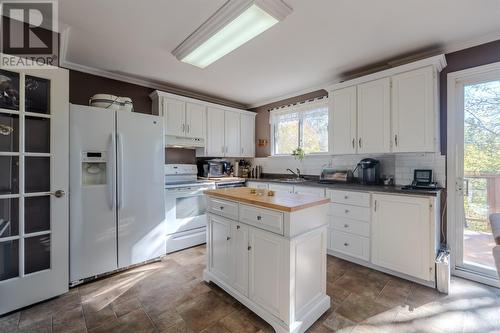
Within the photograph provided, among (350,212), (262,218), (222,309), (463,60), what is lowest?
(222,309)

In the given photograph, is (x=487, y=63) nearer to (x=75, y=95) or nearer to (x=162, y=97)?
(x=162, y=97)

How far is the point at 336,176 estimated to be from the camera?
10.5 ft

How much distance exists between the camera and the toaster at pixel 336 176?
10.3ft

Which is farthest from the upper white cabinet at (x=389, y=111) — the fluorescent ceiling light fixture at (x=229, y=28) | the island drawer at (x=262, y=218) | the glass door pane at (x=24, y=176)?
the glass door pane at (x=24, y=176)

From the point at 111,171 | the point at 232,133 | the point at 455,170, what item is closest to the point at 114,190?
the point at 111,171

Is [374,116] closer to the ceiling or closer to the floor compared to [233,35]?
closer to the floor

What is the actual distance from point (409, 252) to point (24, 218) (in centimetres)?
360

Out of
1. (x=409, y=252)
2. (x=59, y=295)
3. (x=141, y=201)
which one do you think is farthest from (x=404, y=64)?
(x=59, y=295)

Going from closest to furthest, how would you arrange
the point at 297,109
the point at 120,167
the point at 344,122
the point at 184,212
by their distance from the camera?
the point at 120,167
the point at 344,122
the point at 184,212
the point at 297,109

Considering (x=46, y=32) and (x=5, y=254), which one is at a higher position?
(x=46, y=32)

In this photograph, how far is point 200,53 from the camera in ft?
7.97

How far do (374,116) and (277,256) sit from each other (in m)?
2.12

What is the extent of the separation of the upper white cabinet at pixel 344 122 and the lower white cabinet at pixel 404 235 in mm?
767

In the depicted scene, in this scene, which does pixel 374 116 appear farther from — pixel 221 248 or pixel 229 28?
pixel 221 248
